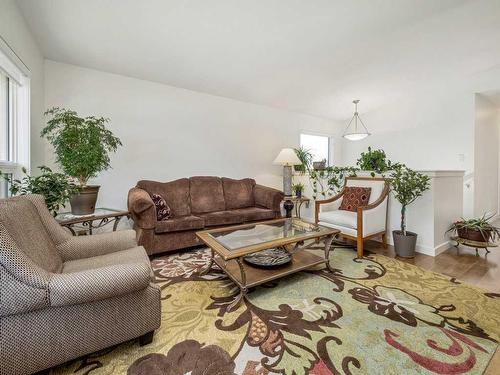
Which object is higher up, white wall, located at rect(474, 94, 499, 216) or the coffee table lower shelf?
white wall, located at rect(474, 94, 499, 216)

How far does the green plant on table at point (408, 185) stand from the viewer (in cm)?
271

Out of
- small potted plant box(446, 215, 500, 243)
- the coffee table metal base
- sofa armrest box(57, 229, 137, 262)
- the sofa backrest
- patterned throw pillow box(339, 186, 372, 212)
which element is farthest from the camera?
patterned throw pillow box(339, 186, 372, 212)

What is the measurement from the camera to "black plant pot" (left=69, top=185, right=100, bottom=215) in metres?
2.27

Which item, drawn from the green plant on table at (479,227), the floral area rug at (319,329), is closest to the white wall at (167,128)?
the floral area rug at (319,329)

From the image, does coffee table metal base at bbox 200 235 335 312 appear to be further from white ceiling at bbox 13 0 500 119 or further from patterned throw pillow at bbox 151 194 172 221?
white ceiling at bbox 13 0 500 119

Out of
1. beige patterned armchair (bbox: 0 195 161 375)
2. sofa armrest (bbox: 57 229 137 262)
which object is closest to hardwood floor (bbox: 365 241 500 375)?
beige patterned armchair (bbox: 0 195 161 375)

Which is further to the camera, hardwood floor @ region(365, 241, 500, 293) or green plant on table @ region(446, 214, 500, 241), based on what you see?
green plant on table @ region(446, 214, 500, 241)

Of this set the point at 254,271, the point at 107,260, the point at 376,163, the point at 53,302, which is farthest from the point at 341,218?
the point at 53,302

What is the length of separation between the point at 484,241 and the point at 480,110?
304 cm

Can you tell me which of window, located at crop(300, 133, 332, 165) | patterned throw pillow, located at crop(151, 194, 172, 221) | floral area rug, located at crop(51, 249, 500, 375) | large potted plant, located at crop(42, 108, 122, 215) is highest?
window, located at crop(300, 133, 332, 165)

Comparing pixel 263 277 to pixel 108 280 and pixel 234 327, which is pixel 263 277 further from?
pixel 108 280

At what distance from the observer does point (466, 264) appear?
257cm

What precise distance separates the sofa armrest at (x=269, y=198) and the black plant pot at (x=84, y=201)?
2343mm

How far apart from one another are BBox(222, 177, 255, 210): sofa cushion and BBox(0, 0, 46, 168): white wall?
7.87ft
